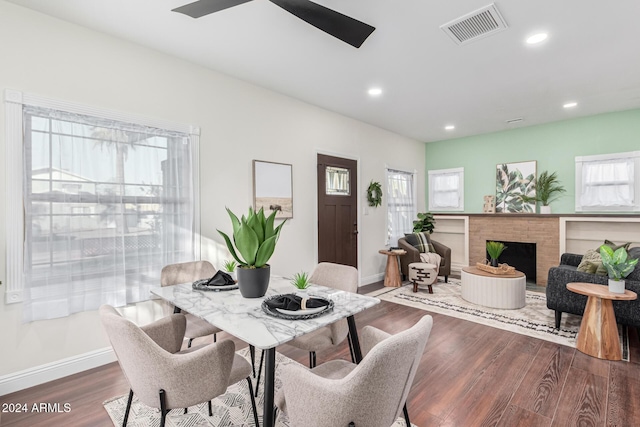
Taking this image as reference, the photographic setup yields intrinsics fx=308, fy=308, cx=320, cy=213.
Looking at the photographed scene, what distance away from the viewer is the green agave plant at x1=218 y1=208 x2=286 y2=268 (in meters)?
1.66

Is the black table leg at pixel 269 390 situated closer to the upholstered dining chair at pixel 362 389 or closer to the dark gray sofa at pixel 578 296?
the upholstered dining chair at pixel 362 389

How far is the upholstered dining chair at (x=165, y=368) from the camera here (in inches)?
47.4

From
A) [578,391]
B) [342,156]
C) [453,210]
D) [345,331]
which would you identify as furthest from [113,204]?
[453,210]

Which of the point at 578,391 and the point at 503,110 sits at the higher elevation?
the point at 503,110

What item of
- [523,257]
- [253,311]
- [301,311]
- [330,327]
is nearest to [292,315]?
[301,311]

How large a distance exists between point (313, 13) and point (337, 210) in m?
3.14

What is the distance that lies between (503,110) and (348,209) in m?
2.72

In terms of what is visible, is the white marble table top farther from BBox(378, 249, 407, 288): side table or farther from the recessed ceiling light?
BBox(378, 249, 407, 288): side table

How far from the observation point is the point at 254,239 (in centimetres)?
167

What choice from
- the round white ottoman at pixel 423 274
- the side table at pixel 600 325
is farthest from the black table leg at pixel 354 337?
the round white ottoman at pixel 423 274

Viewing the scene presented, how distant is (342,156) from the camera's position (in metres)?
4.78

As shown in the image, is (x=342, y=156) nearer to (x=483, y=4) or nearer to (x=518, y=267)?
(x=483, y=4)

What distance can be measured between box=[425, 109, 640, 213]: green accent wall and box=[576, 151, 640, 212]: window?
0.33 feet

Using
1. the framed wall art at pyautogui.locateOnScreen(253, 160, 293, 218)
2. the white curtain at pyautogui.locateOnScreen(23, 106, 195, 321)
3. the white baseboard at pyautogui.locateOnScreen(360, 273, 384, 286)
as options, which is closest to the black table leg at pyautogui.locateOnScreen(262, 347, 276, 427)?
the white curtain at pyautogui.locateOnScreen(23, 106, 195, 321)
